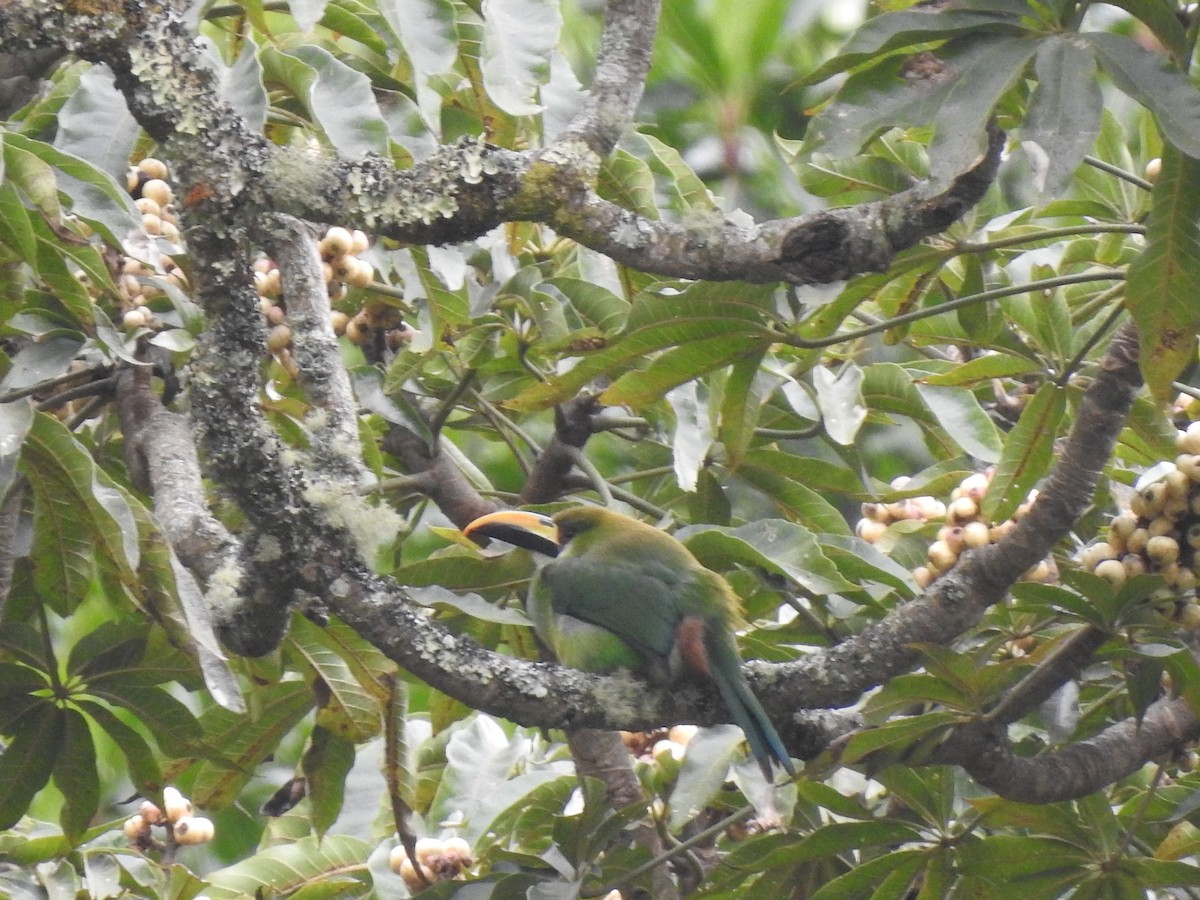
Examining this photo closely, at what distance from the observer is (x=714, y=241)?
5.68 ft

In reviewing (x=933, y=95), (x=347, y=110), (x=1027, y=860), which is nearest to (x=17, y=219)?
(x=347, y=110)

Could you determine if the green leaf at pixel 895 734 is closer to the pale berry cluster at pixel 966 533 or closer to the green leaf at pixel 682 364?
the pale berry cluster at pixel 966 533

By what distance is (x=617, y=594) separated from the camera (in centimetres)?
289

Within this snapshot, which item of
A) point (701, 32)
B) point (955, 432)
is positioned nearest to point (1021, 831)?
point (955, 432)

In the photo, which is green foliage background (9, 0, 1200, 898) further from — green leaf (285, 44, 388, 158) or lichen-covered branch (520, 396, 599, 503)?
lichen-covered branch (520, 396, 599, 503)

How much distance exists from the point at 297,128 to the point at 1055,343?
4.66ft

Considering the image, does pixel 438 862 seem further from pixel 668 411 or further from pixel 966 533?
pixel 966 533

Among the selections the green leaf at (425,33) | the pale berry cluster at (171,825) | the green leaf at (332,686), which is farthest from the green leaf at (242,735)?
the green leaf at (425,33)

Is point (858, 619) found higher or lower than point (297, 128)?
lower

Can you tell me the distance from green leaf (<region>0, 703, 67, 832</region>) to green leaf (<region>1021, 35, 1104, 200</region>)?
1816 millimetres

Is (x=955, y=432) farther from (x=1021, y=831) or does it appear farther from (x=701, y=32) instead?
(x=701, y=32)

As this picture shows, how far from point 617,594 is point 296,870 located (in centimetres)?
86

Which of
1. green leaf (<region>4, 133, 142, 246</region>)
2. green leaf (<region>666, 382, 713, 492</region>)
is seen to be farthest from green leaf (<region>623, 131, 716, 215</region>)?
green leaf (<region>4, 133, 142, 246</region>)

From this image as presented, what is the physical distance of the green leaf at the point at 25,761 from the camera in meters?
2.49
